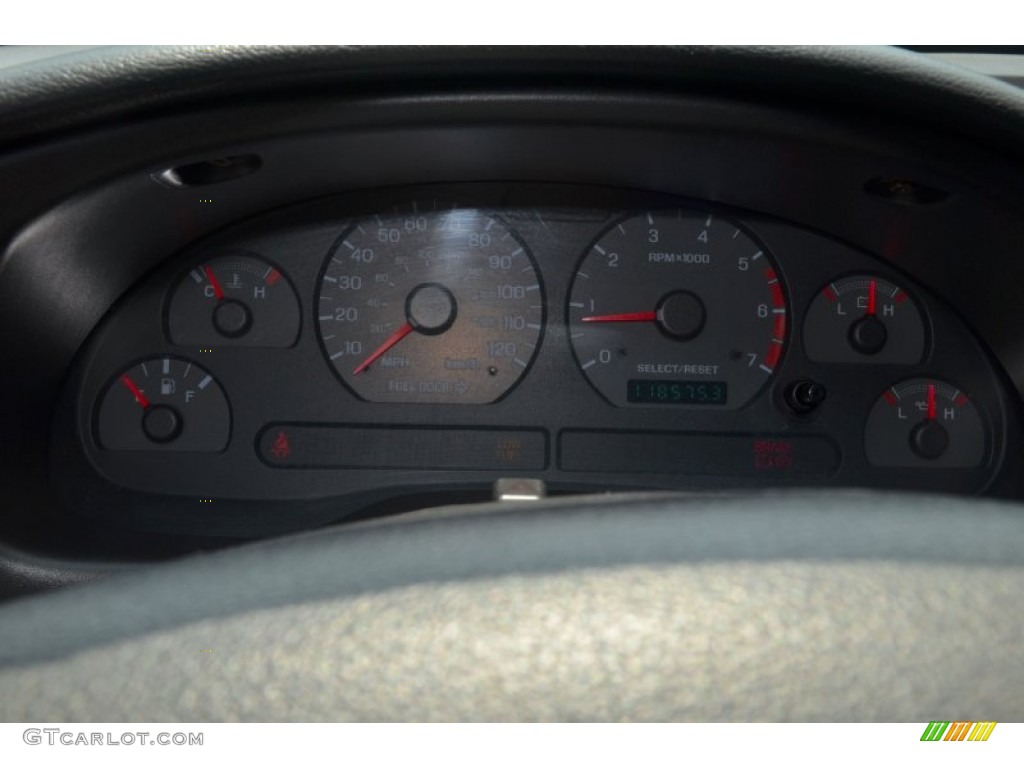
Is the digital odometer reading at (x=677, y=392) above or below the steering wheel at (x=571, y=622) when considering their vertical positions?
below

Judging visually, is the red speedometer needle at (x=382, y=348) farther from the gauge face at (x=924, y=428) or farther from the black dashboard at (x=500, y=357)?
the gauge face at (x=924, y=428)

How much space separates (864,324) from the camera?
2.43 m

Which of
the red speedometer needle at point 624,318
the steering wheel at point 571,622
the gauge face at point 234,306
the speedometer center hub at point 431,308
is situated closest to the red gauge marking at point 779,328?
the red speedometer needle at point 624,318

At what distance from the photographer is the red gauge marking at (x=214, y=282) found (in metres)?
2.40

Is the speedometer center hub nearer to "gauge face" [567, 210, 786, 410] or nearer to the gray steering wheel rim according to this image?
"gauge face" [567, 210, 786, 410]

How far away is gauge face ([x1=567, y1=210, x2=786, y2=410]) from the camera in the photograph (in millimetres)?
2416

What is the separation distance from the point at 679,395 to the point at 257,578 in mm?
1733

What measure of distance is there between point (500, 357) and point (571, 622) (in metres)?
1.73

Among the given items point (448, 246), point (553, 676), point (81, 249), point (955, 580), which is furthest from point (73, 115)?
point (955, 580)

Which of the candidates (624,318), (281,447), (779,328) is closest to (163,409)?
(281,447)

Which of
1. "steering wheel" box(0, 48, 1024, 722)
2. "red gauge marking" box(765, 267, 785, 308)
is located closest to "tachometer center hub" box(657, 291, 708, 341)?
"red gauge marking" box(765, 267, 785, 308)
